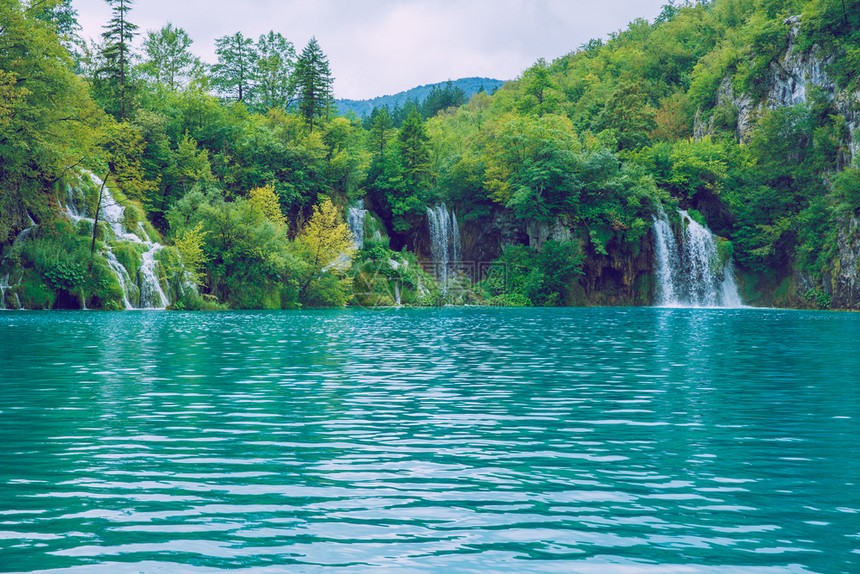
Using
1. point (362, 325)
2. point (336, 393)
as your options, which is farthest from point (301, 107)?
point (336, 393)

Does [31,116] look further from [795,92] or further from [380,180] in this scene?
[795,92]

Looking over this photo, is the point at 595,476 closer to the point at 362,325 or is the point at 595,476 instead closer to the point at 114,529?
the point at 114,529

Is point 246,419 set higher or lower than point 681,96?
lower

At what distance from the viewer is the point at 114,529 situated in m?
5.77

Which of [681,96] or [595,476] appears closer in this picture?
[595,476]

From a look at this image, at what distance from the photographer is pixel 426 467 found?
7969 mm

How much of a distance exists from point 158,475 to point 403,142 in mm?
66240

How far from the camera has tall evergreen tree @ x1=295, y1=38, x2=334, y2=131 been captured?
2815 inches

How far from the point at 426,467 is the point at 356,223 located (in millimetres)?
59066

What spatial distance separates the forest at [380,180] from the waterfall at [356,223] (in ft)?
3.68

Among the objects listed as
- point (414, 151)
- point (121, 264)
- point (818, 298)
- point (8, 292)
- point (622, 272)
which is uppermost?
point (414, 151)

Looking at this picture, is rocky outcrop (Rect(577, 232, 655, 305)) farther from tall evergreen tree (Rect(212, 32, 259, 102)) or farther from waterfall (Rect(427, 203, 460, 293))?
tall evergreen tree (Rect(212, 32, 259, 102))

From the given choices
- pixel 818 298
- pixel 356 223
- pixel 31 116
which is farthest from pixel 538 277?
pixel 31 116

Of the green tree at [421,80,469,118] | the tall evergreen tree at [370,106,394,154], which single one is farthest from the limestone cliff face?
the green tree at [421,80,469,118]
